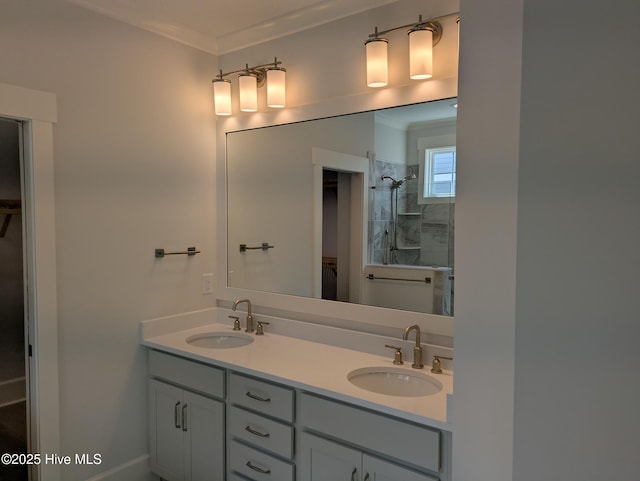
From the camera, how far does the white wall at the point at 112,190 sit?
6.91 ft

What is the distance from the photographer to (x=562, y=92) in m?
1.09

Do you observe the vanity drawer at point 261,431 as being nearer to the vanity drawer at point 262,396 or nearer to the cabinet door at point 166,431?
the vanity drawer at point 262,396

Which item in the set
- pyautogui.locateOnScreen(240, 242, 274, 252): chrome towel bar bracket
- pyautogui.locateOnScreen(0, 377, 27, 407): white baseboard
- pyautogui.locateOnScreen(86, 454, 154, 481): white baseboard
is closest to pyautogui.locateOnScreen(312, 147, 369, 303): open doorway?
pyautogui.locateOnScreen(240, 242, 274, 252): chrome towel bar bracket

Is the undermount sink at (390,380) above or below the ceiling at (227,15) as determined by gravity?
below

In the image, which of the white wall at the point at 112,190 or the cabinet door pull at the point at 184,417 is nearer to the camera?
the white wall at the point at 112,190

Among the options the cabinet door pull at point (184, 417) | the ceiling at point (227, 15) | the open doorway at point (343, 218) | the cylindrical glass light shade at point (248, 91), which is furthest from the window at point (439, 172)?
the cabinet door pull at point (184, 417)

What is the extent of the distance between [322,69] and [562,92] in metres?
1.49

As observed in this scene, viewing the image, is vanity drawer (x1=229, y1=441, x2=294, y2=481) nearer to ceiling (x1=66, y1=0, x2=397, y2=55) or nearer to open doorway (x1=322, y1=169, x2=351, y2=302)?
open doorway (x1=322, y1=169, x2=351, y2=302)

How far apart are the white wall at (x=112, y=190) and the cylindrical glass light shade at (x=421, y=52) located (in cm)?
136

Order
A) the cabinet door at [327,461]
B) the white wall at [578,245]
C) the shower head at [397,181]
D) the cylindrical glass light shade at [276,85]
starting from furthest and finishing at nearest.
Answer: the cylindrical glass light shade at [276,85] → the shower head at [397,181] → the cabinet door at [327,461] → the white wall at [578,245]

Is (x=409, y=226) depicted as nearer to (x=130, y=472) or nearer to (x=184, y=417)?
(x=184, y=417)

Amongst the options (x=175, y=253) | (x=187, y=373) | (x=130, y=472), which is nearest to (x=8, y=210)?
(x=175, y=253)

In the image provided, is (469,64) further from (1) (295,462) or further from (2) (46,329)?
(2) (46,329)

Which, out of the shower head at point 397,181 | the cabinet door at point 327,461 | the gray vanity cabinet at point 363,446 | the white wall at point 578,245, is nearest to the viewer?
the white wall at point 578,245
